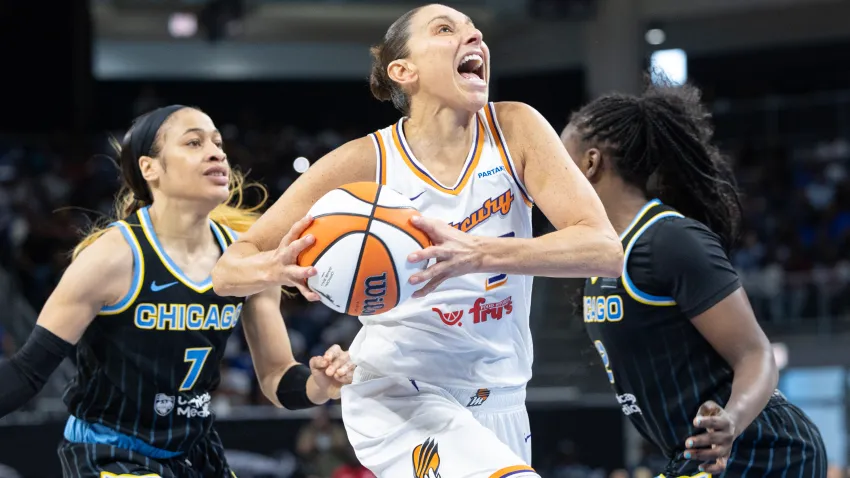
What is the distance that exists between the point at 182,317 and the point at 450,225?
49.7 inches

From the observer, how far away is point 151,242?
392 centimetres

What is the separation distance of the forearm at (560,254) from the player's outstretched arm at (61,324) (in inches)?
63.9

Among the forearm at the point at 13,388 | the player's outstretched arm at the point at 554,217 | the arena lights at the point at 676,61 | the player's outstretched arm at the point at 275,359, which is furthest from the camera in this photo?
the arena lights at the point at 676,61

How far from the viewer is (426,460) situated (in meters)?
3.07

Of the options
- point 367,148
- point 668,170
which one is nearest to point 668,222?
point 668,170

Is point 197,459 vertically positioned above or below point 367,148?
below

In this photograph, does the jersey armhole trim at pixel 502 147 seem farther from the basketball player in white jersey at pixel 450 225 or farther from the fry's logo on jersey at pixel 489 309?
the fry's logo on jersey at pixel 489 309

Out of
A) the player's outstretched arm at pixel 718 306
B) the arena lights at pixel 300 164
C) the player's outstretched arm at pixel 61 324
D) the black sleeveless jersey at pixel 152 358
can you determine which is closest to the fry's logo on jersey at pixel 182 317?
the black sleeveless jersey at pixel 152 358

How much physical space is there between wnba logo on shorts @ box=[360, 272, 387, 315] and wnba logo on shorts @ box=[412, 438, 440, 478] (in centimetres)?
51

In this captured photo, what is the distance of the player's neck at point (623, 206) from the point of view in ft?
12.2

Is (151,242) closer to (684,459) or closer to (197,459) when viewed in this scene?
(197,459)

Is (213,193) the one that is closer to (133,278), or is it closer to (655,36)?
(133,278)

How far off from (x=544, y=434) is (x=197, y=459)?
6.69m

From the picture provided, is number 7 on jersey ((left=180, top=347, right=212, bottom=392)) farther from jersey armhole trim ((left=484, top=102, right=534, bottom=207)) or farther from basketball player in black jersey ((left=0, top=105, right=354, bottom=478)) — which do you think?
jersey armhole trim ((left=484, top=102, right=534, bottom=207))
